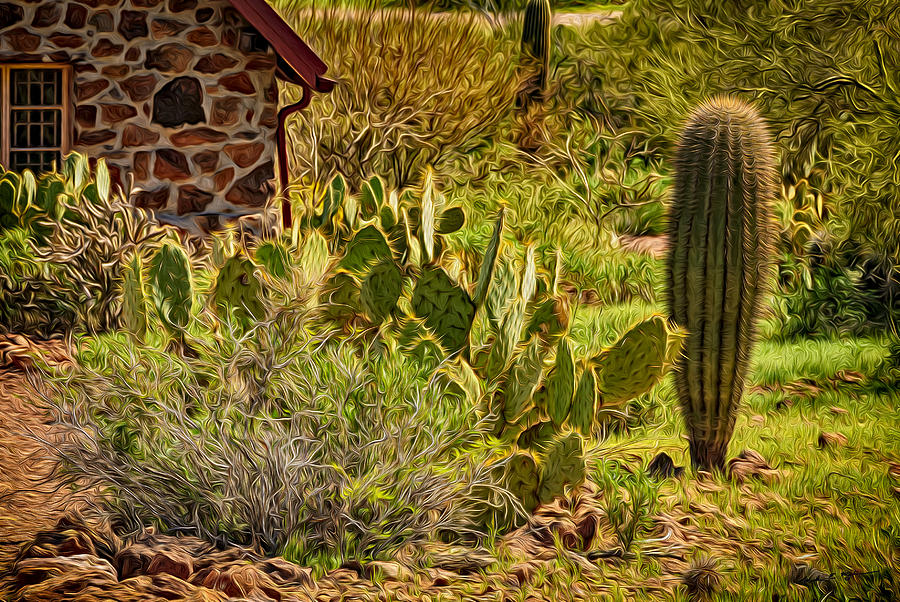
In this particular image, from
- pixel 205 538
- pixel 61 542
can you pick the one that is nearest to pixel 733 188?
pixel 205 538

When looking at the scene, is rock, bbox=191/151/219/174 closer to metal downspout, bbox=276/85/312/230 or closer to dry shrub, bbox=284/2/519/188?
metal downspout, bbox=276/85/312/230

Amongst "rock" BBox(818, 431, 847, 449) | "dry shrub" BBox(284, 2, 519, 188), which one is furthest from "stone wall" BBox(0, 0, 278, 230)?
"rock" BBox(818, 431, 847, 449)

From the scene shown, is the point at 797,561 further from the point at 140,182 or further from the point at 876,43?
the point at 876,43

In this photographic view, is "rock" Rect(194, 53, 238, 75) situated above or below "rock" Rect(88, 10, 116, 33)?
below

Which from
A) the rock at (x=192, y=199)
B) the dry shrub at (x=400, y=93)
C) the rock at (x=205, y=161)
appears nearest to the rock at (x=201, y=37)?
the rock at (x=205, y=161)

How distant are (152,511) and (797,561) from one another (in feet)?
8.75

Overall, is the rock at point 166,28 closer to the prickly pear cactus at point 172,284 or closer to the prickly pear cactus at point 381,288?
the prickly pear cactus at point 172,284

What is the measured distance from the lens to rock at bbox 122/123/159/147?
757 centimetres

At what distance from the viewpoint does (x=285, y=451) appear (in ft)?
12.0

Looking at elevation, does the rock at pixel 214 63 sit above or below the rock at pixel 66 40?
below

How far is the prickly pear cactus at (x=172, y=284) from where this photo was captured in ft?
12.5

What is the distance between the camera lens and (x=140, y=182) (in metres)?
7.58

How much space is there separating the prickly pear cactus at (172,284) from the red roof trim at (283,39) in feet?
11.7

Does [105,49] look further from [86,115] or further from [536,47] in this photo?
[536,47]
